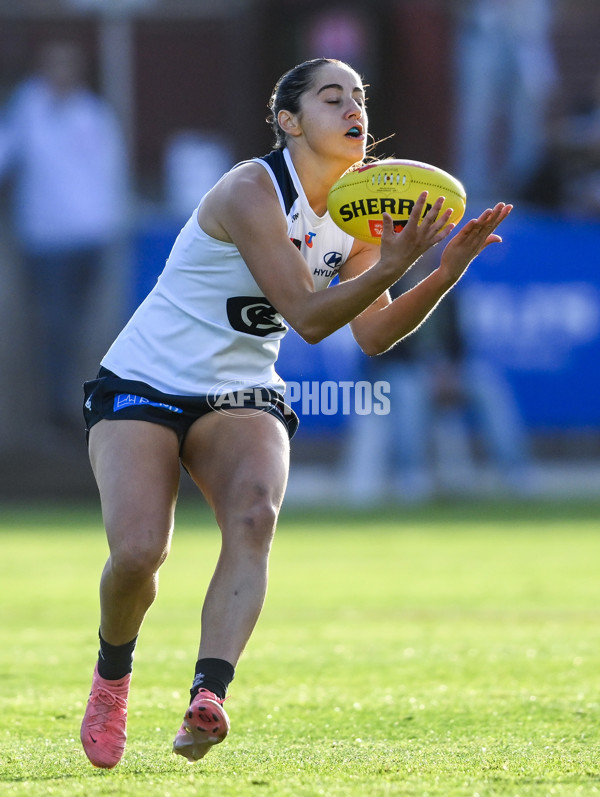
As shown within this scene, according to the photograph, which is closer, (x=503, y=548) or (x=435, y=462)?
(x=503, y=548)

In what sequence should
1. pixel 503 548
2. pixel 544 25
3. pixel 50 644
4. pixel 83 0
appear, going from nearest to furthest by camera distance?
pixel 50 644 < pixel 503 548 < pixel 83 0 < pixel 544 25

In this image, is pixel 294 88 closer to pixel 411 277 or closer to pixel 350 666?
pixel 350 666

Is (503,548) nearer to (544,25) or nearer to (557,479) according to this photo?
(557,479)

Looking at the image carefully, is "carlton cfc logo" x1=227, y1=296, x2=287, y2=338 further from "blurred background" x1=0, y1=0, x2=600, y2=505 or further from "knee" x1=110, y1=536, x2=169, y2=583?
"blurred background" x1=0, y1=0, x2=600, y2=505

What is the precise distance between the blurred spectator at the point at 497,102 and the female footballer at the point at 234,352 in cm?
1090

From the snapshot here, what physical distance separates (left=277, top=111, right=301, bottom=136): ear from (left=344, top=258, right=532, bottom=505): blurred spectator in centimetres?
865

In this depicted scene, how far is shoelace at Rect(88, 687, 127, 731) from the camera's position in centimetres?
448

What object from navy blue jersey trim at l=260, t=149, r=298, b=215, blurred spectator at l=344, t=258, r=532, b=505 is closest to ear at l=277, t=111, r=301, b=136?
navy blue jersey trim at l=260, t=149, r=298, b=215

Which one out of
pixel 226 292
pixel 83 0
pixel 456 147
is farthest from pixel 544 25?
pixel 226 292

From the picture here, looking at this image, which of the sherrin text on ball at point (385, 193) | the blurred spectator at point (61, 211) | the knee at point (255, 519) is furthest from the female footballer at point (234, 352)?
the blurred spectator at point (61, 211)

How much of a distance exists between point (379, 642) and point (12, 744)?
270cm

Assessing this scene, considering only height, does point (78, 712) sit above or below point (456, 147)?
below

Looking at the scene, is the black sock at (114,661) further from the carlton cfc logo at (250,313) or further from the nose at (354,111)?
the nose at (354,111)

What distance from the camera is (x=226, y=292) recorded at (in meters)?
4.67
